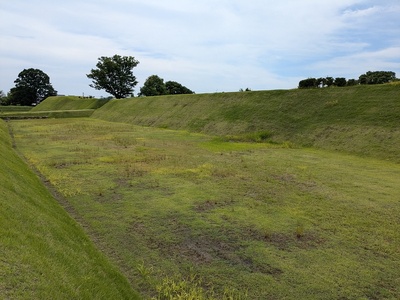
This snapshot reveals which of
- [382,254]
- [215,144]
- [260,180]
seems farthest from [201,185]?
[215,144]

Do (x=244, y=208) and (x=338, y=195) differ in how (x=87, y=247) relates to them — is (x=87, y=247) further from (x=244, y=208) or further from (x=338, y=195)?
(x=338, y=195)

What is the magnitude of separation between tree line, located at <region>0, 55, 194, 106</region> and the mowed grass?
2523 inches

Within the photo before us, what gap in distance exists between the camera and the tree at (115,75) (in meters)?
76.5

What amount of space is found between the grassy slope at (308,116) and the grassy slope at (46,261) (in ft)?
60.8

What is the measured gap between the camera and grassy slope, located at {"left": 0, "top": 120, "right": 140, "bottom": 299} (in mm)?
4082

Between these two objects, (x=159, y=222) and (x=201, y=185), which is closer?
(x=159, y=222)

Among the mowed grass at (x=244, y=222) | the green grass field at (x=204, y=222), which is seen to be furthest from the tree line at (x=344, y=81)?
the mowed grass at (x=244, y=222)

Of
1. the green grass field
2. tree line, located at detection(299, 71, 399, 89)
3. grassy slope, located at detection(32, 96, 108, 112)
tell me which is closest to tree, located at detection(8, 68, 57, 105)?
grassy slope, located at detection(32, 96, 108, 112)

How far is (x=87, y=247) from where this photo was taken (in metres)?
6.70

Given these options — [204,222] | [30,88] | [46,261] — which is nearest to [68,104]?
[30,88]

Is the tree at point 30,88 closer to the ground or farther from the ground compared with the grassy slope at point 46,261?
farther from the ground

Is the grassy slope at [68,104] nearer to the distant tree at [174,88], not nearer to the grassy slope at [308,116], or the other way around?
the distant tree at [174,88]

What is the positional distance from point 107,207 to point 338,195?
332 inches

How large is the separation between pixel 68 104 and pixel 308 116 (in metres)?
66.2
